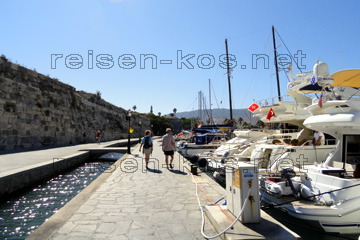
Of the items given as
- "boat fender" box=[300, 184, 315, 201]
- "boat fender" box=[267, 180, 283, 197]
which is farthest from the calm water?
"boat fender" box=[300, 184, 315, 201]

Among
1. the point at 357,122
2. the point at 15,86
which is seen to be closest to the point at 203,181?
the point at 357,122

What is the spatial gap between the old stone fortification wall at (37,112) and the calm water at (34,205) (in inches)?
312

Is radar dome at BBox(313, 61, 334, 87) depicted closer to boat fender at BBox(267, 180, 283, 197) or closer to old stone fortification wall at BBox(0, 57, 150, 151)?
boat fender at BBox(267, 180, 283, 197)

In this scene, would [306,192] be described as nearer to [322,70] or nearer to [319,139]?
[319,139]

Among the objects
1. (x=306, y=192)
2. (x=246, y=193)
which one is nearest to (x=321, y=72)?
(x=306, y=192)

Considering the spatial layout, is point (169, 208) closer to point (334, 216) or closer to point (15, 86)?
point (334, 216)

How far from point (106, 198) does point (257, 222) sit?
3.41 metres

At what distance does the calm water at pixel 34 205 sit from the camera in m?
5.06

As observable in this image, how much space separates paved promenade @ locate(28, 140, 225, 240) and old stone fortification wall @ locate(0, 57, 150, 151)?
11.5 meters

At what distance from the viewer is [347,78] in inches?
420

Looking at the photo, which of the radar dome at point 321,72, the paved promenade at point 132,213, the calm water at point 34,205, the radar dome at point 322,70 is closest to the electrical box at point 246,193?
the paved promenade at point 132,213

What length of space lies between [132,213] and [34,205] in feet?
12.1

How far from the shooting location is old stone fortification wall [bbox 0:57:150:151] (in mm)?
15250

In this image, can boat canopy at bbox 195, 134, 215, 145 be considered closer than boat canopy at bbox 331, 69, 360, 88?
No
